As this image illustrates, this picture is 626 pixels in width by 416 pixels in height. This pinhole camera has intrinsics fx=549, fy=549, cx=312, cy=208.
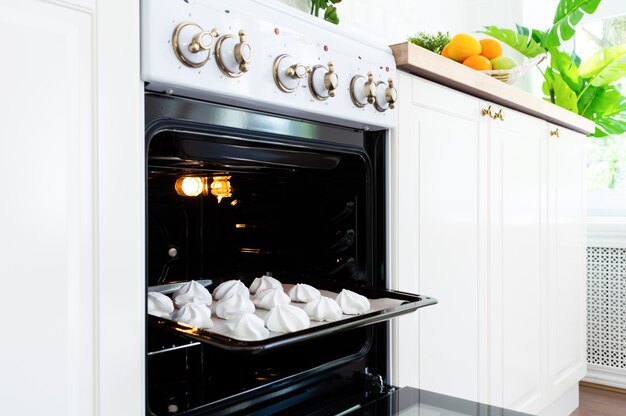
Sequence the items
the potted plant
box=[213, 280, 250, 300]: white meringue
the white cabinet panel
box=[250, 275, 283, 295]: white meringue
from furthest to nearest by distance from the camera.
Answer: the potted plant → the white cabinet panel → box=[250, 275, 283, 295]: white meringue → box=[213, 280, 250, 300]: white meringue

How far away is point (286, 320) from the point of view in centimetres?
79

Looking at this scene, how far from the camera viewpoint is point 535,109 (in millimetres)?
1810

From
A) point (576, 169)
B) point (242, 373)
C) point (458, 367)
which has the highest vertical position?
point (576, 169)

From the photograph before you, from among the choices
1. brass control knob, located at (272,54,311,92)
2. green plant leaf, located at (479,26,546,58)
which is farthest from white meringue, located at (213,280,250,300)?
green plant leaf, located at (479,26,546,58)

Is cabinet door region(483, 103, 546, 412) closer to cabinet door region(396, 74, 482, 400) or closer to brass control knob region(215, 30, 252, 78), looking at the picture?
cabinet door region(396, 74, 482, 400)

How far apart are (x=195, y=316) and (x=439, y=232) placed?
73cm

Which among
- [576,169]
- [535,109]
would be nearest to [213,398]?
[535,109]

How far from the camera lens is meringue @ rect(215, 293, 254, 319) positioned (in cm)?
86

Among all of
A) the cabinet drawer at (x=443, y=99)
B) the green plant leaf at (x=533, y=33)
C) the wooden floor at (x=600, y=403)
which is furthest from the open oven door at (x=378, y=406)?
the green plant leaf at (x=533, y=33)

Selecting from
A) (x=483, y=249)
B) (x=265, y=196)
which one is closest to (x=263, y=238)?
(x=265, y=196)

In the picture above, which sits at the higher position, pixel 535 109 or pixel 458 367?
pixel 535 109

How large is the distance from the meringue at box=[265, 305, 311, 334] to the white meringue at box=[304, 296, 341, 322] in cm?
6

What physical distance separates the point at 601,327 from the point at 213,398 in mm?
2434

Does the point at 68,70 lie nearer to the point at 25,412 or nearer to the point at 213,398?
the point at 25,412
